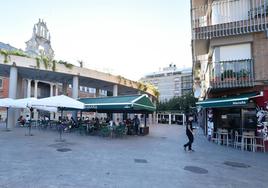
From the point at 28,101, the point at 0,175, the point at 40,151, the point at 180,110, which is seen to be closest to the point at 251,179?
the point at 0,175

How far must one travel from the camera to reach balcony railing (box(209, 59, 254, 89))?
13.5 metres

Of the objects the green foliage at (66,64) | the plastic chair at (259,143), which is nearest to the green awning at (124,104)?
the green foliage at (66,64)

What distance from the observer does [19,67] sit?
21000 millimetres

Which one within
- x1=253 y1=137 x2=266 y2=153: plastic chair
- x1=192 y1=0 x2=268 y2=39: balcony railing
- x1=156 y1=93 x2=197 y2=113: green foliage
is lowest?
x1=253 y1=137 x2=266 y2=153: plastic chair

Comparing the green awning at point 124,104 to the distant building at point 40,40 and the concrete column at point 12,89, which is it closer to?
the concrete column at point 12,89

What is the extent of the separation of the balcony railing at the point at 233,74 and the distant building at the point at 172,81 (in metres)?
85.8

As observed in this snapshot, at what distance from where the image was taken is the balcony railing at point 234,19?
44.1ft

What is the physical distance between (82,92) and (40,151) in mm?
49451

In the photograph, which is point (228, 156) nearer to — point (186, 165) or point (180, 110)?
point (186, 165)

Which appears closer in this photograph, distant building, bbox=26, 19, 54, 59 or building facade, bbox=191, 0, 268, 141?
building facade, bbox=191, 0, 268, 141

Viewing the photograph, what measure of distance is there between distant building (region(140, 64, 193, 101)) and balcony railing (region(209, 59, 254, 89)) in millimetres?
85774

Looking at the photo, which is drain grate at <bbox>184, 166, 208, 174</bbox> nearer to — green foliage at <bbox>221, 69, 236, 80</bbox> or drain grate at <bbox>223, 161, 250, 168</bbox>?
drain grate at <bbox>223, 161, 250, 168</bbox>

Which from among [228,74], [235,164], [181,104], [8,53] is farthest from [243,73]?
[181,104]

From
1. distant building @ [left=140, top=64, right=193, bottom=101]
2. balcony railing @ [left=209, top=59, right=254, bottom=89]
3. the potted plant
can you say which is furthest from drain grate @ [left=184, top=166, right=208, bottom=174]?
distant building @ [left=140, top=64, right=193, bottom=101]
